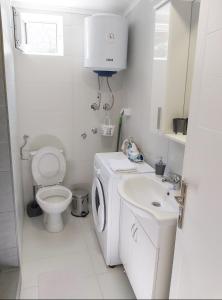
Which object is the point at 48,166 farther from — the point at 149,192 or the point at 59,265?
the point at 149,192

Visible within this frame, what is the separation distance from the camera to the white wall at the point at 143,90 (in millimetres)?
1762

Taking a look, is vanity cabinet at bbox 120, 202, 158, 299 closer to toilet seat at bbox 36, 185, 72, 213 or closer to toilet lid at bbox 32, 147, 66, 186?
toilet seat at bbox 36, 185, 72, 213

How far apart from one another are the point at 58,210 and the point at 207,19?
1.91 meters

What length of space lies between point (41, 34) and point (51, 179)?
1.52 meters

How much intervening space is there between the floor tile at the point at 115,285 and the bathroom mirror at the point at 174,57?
1.18m

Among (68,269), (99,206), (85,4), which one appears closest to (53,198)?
(99,206)

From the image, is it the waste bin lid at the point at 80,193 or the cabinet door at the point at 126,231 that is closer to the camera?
the cabinet door at the point at 126,231

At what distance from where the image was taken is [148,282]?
4.40 ft

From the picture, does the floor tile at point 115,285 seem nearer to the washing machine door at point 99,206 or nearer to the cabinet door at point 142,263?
the cabinet door at point 142,263

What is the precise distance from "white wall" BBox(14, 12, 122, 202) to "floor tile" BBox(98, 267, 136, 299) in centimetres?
121

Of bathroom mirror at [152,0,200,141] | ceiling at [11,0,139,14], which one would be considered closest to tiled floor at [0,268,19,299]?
bathroom mirror at [152,0,200,141]

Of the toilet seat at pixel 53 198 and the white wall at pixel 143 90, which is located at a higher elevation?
the white wall at pixel 143 90

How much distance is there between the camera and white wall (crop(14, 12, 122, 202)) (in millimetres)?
2406

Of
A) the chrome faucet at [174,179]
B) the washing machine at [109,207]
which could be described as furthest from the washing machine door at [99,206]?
the chrome faucet at [174,179]
